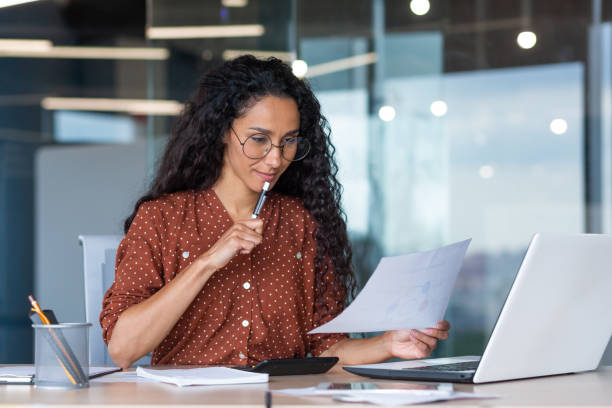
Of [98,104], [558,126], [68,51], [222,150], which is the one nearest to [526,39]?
[558,126]

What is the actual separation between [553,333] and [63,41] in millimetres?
4095

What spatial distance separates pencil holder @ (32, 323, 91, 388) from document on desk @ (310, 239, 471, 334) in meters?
0.37

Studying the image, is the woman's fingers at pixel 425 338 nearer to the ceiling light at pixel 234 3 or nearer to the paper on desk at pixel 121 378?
the paper on desk at pixel 121 378

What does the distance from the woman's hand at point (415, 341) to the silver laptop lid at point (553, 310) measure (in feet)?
0.90

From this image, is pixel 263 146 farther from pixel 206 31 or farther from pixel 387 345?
pixel 206 31

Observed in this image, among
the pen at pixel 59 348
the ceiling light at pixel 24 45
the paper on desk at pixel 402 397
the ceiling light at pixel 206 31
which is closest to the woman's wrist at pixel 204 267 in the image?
the pen at pixel 59 348

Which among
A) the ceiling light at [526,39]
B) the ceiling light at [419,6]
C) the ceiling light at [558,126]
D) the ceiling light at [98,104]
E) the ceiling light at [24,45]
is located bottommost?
the ceiling light at [558,126]

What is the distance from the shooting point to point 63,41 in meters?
4.80

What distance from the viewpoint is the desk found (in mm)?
1082

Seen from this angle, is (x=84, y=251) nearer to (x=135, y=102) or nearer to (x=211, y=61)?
(x=211, y=61)

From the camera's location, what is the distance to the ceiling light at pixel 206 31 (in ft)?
13.1

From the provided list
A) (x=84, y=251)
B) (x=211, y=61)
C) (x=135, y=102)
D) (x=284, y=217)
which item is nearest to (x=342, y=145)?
(x=211, y=61)

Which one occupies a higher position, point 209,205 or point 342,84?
point 342,84

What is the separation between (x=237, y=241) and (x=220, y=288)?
326 mm
